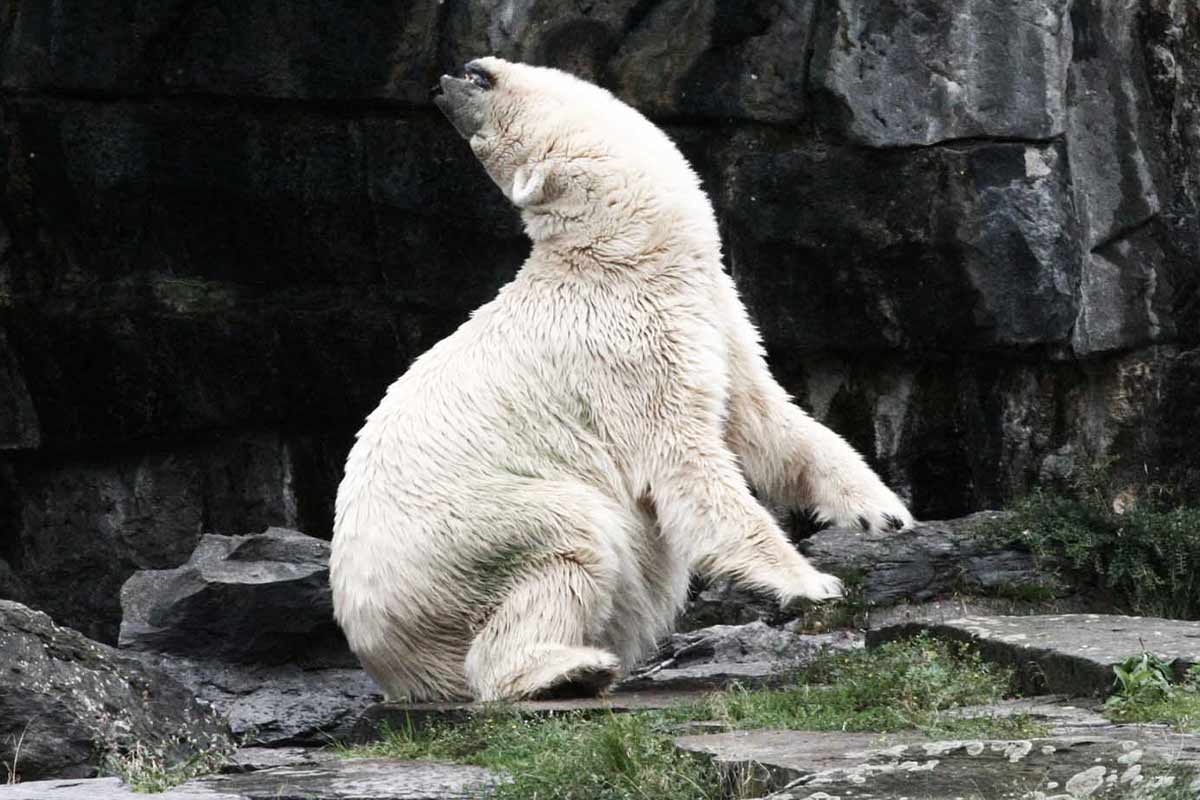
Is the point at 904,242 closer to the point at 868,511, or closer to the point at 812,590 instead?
the point at 868,511

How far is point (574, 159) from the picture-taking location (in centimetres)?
710

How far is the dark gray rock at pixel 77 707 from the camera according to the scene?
20.1 ft

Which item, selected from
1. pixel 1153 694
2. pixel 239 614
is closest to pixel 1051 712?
pixel 1153 694

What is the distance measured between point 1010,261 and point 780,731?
6.44 meters

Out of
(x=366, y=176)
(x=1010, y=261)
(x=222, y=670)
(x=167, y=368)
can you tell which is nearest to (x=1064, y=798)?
(x=222, y=670)

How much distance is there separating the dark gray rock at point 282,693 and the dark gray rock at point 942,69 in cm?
473

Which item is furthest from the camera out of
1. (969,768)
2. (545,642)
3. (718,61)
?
(718,61)

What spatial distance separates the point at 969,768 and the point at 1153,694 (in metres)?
1.15

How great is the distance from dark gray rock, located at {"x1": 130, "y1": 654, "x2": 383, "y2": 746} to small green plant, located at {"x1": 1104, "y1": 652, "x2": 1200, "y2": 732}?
4.74 m

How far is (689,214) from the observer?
7.05 m

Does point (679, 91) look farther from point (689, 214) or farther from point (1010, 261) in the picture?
point (689, 214)

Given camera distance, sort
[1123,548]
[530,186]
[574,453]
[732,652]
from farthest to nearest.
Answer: [1123,548], [732,652], [530,186], [574,453]

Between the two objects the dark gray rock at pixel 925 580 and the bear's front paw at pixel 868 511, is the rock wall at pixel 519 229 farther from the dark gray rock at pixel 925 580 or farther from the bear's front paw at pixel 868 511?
the bear's front paw at pixel 868 511

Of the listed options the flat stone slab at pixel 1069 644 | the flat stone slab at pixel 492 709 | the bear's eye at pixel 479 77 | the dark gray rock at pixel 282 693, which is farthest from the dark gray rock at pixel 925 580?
the bear's eye at pixel 479 77
